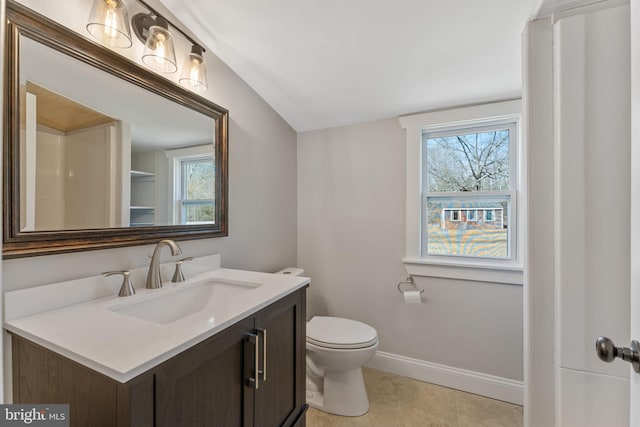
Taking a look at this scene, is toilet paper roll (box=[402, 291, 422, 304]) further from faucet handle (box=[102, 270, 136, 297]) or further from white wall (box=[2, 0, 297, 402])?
faucet handle (box=[102, 270, 136, 297])

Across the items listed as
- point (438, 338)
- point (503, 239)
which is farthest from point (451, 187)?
point (438, 338)

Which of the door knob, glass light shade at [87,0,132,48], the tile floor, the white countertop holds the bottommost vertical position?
the tile floor

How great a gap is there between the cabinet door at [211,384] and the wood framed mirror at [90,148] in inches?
24.9

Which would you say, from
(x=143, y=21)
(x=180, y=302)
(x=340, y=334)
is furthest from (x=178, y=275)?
(x=143, y=21)

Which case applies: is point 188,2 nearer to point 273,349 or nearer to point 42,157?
point 42,157

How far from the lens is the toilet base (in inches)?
64.6

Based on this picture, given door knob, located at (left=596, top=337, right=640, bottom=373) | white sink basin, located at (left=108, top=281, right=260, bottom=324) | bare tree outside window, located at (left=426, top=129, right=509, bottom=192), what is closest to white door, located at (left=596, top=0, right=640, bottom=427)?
Answer: door knob, located at (left=596, top=337, right=640, bottom=373)

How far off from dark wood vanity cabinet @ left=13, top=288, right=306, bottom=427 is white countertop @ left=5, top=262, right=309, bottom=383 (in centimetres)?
3

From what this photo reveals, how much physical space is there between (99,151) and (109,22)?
0.47 metres

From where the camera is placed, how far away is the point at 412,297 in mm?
1861

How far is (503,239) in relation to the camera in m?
1.82

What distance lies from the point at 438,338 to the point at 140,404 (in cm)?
186

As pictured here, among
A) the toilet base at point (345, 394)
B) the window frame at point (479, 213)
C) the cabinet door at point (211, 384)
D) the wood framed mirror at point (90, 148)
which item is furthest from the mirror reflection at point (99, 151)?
the window frame at point (479, 213)

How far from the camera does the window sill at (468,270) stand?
1708 millimetres
